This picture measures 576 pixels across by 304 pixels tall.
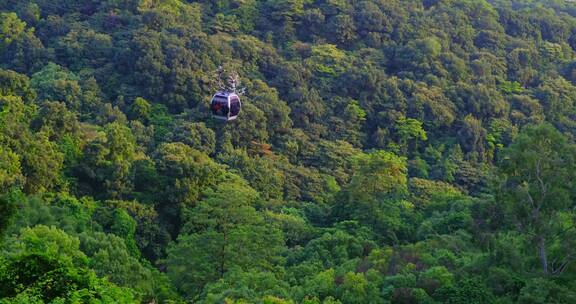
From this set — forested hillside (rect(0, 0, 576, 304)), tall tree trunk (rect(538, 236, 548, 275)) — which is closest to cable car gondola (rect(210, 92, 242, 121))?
forested hillside (rect(0, 0, 576, 304))

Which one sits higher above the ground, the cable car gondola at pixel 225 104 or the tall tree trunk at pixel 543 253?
the tall tree trunk at pixel 543 253

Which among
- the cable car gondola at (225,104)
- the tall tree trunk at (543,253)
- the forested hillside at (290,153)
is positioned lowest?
the forested hillside at (290,153)

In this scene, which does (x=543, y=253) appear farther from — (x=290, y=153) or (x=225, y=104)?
(x=290, y=153)

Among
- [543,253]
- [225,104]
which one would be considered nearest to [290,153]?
[225,104]

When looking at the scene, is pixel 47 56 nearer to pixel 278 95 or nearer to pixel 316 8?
pixel 278 95

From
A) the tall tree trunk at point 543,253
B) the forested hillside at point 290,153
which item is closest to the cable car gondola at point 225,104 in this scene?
the forested hillside at point 290,153

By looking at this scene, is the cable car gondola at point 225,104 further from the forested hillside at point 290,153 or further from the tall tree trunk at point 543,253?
the tall tree trunk at point 543,253

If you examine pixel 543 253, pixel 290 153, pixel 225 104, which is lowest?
pixel 290 153
